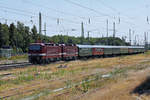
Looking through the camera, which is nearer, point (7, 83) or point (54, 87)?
point (54, 87)

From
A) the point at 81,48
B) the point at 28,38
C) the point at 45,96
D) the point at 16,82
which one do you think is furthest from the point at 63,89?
the point at 28,38

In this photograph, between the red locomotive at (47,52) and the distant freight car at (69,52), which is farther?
the distant freight car at (69,52)

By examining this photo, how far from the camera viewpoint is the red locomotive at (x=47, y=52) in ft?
93.2

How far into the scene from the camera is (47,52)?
1148 inches

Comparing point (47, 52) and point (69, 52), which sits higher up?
point (47, 52)

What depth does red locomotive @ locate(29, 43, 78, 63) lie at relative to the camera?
28422 mm

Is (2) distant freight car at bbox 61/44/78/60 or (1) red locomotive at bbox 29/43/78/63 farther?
(2) distant freight car at bbox 61/44/78/60

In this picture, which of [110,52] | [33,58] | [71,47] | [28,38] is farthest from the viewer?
[28,38]

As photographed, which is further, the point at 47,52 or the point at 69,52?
the point at 69,52

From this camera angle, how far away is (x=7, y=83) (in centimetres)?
1457

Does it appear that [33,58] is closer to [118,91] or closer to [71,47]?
[71,47]

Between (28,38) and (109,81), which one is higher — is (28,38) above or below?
above

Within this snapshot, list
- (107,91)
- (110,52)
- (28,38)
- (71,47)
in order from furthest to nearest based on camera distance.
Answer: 1. (28,38)
2. (110,52)
3. (71,47)
4. (107,91)

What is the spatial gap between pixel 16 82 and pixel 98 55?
34516 millimetres
